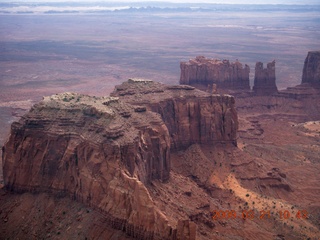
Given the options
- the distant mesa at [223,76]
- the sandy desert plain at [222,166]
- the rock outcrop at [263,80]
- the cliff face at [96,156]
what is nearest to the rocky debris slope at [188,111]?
the sandy desert plain at [222,166]

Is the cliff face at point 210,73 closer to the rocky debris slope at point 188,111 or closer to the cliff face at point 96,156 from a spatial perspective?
the rocky debris slope at point 188,111

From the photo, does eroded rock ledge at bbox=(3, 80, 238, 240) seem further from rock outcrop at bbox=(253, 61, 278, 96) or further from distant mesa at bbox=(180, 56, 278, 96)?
rock outcrop at bbox=(253, 61, 278, 96)

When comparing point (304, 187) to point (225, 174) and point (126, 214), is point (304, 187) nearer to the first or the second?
point (225, 174)

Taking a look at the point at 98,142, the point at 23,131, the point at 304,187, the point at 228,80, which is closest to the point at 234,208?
the point at 304,187

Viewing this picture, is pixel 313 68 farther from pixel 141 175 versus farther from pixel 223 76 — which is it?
pixel 141 175

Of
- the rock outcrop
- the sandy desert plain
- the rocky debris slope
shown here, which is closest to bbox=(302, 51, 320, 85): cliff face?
the rock outcrop
